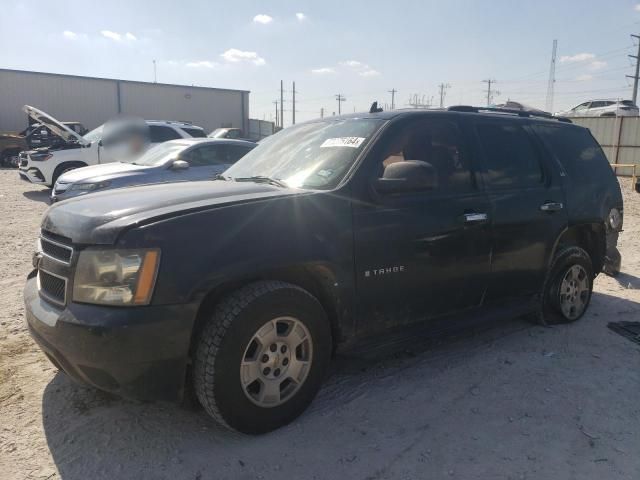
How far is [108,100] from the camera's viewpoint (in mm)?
35750

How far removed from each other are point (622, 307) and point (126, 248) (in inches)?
198

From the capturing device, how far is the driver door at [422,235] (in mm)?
3186

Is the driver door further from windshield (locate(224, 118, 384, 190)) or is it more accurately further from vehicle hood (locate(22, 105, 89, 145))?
vehicle hood (locate(22, 105, 89, 145))

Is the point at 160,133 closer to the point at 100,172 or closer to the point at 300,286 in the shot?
the point at 100,172

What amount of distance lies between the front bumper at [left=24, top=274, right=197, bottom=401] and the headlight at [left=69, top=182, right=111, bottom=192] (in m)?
6.40

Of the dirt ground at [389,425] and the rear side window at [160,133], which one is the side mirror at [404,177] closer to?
the dirt ground at [389,425]

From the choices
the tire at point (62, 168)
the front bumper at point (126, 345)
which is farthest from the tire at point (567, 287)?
the tire at point (62, 168)

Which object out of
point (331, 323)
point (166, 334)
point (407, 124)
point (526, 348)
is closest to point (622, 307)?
point (526, 348)

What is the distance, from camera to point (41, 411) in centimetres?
310

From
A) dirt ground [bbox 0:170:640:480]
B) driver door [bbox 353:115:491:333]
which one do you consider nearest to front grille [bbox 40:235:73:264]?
dirt ground [bbox 0:170:640:480]

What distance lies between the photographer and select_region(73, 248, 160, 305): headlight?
246 cm

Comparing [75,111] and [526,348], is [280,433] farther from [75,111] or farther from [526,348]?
[75,111]

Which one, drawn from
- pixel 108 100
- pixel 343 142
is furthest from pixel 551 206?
pixel 108 100

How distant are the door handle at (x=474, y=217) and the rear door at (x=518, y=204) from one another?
123 mm
